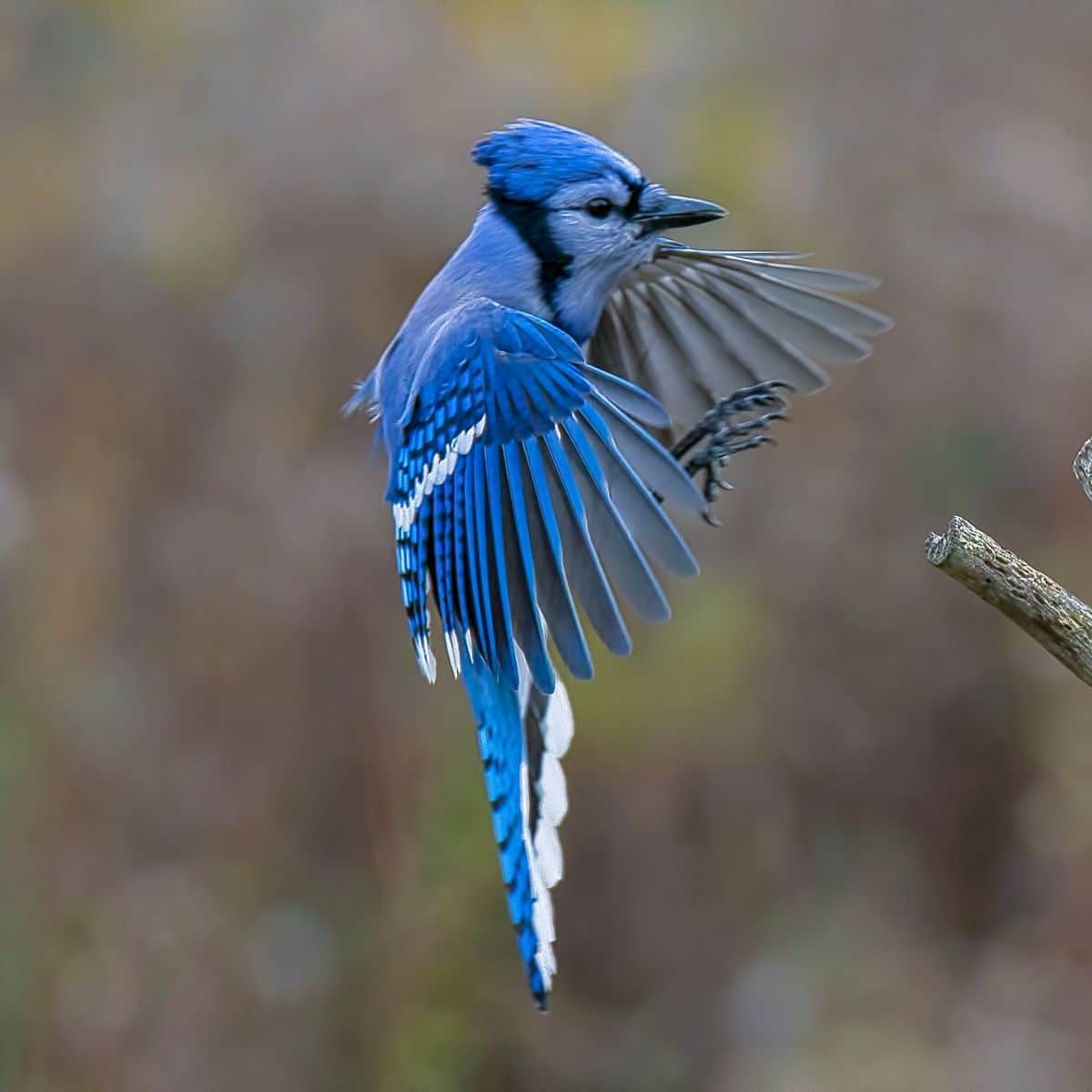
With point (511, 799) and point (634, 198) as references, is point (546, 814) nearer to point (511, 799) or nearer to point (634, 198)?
point (511, 799)

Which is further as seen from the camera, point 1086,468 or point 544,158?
point 544,158

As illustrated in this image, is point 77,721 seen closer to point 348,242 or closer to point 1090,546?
point 348,242

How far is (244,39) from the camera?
4941 mm

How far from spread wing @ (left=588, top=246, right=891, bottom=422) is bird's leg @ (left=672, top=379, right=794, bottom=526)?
132 millimetres

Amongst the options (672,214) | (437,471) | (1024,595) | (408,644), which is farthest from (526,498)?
(408,644)

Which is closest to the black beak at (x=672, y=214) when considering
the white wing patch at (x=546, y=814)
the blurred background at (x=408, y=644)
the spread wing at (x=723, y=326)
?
the spread wing at (x=723, y=326)

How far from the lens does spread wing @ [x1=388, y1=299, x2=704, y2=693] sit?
2.14 meters

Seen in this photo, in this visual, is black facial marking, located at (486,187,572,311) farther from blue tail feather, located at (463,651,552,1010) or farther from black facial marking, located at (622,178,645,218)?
blue tail feather, located at (463,651,552,1010)

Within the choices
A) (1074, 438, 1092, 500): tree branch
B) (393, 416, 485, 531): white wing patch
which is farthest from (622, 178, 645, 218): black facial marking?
(1074, 438, 1092, 500): tree branch

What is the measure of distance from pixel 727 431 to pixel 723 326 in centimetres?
30

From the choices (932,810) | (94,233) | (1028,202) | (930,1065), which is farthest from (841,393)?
(94,233)

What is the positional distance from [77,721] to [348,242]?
1.41 metres

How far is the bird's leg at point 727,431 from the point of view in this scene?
8.49 ft

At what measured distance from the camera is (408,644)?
13.3 feet
